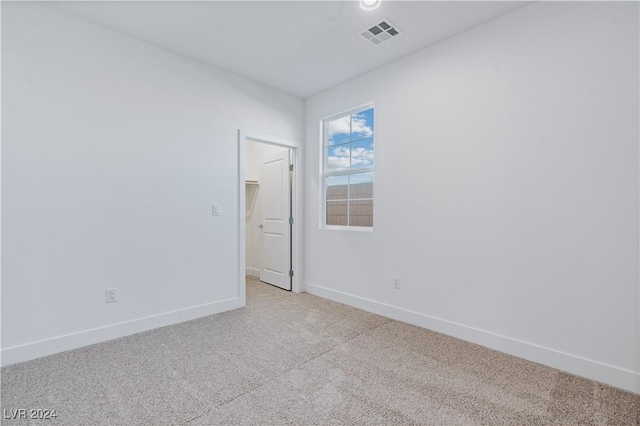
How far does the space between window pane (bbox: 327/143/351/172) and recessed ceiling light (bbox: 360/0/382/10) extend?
163 cm

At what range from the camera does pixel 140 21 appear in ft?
8.23

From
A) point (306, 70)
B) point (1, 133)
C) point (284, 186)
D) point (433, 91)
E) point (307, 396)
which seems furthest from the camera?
point (284, 186)

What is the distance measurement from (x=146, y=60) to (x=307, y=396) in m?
3.11

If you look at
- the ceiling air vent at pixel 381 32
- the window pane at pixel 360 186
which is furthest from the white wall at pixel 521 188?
the ceiling air vent at pixel 381 32

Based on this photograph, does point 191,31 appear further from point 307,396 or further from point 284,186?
point 307,396

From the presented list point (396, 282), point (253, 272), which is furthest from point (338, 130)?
point (253, 272)

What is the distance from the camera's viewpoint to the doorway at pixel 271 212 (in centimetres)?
415

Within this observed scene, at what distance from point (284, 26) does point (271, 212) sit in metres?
2.56

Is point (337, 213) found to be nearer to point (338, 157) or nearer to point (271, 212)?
point (338, 157)

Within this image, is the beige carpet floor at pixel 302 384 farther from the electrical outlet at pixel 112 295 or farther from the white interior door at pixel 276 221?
the white interior door at pixel 276 221

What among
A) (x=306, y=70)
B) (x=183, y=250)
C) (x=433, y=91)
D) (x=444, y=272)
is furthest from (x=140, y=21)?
(x=444, y=272)

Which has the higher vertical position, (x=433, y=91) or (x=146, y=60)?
(x=146, y=60)

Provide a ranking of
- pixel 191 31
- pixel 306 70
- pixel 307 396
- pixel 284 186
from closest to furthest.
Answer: pixel 307 396 → pixel 191 31 → pixel 306 70 → pixel 284 186

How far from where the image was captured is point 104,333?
8.42 ft
